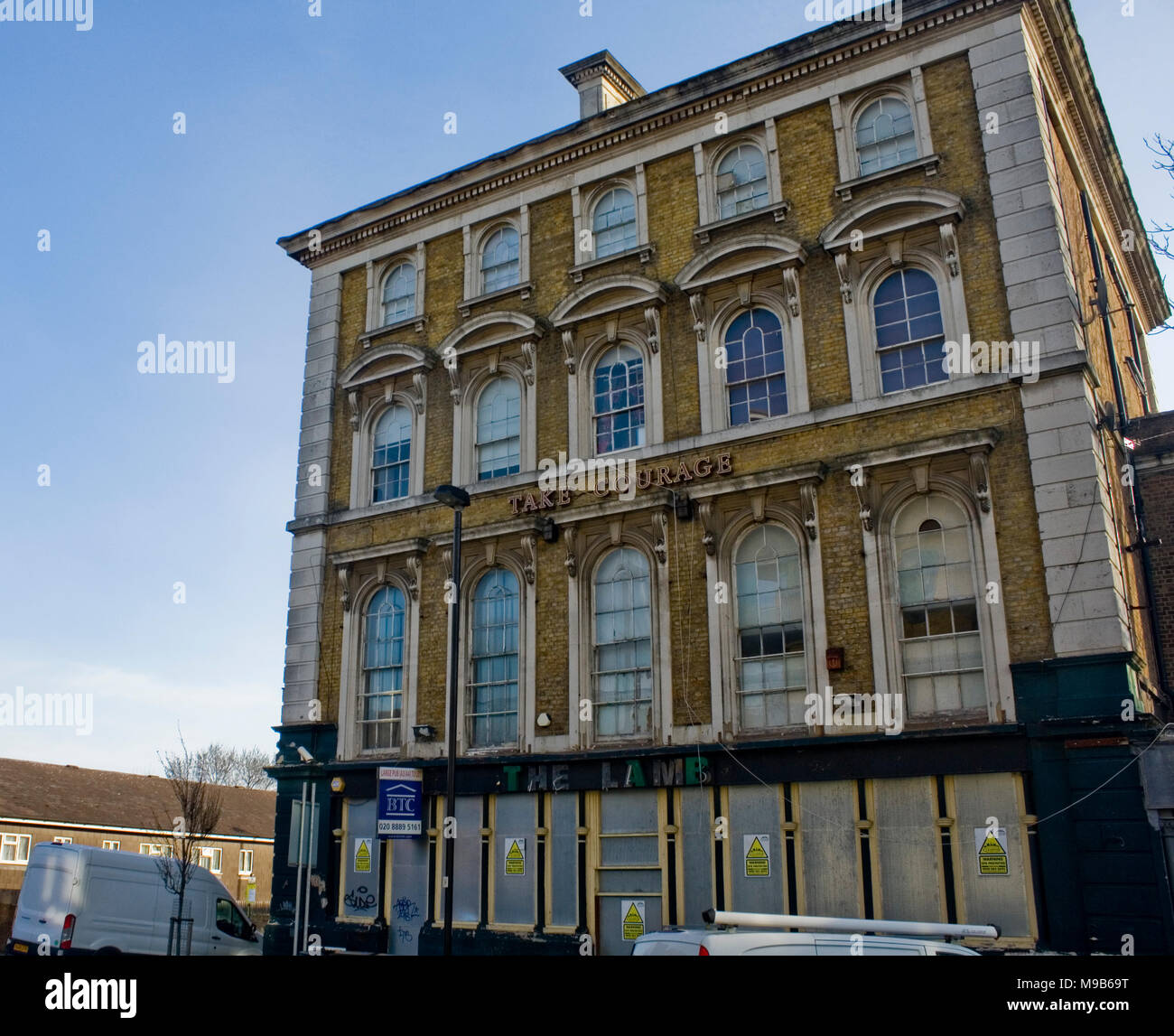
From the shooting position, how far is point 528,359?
2066 centimetres

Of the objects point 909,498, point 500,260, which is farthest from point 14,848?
point 909,498

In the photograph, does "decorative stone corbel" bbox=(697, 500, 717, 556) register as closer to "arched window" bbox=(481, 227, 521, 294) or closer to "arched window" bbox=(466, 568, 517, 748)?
"arched window" bbox=(466, 568, 517, 748)

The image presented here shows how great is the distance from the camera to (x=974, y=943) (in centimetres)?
1373

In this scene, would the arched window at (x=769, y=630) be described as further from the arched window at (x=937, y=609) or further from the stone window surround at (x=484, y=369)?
the stone window surround at (x=484, y=369)

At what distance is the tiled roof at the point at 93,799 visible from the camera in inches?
1788

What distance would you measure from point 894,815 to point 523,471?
30.0ft

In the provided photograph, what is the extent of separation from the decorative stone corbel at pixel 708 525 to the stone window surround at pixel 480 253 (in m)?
6.35

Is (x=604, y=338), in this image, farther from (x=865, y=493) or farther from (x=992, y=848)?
(x=992, y=848)

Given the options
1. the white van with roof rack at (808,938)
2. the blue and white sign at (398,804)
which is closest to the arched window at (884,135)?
the white van with roof rack at (808,938)

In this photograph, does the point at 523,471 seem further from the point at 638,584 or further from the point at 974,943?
the point at 974,943

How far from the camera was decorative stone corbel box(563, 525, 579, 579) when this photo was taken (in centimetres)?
1886

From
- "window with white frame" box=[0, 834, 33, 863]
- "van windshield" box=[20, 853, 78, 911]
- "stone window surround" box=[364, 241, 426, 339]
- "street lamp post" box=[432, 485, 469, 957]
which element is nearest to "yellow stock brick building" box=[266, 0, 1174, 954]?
"stone window surround" box=[364, 241, 426, 339]
